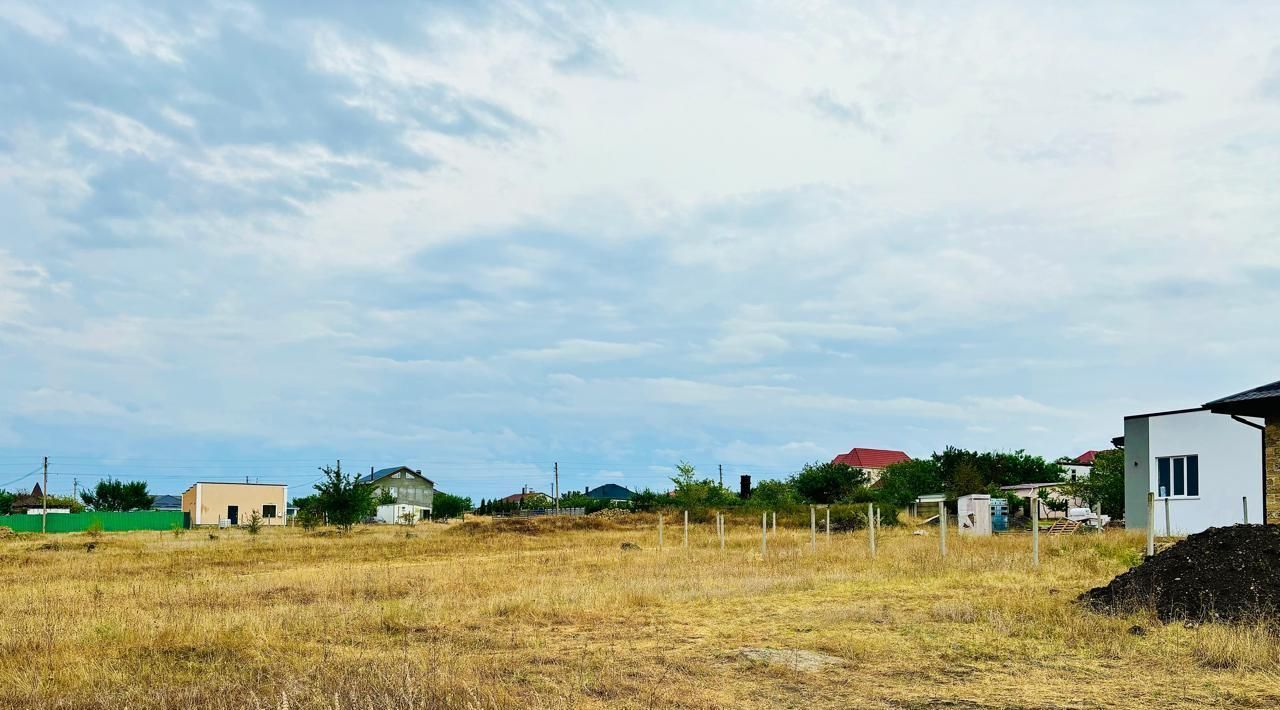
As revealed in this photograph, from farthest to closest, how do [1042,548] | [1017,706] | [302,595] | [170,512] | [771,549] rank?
[170,512] < [771,549] < [1042,548] < [302,595] < [1017,706]

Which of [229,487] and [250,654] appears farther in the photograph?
[229,487]

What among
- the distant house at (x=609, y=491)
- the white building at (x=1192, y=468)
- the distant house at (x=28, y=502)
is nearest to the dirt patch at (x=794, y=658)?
the white building at (x=1192, y=468)

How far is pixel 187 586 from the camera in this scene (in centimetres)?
2262

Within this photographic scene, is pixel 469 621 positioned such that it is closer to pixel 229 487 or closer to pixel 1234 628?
pixel 1234 628

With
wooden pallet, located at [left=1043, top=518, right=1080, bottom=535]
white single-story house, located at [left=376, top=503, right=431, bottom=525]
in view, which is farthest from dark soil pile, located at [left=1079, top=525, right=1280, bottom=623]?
white single-story house, located at [left=376, top=503, right=431, bottom=525]

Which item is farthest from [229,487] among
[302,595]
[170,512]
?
[302,595]

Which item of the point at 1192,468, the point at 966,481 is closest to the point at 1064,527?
the point at 1192,468

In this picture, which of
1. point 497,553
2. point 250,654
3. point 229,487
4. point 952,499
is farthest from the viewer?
point 229,487

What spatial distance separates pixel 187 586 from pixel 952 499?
53.6 metres

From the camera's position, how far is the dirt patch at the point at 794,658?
→ 461 inches

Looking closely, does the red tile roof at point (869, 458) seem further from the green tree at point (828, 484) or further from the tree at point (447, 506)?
the tree at point (447, 506)

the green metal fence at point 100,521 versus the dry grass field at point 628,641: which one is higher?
the dry grass field at point 628,641

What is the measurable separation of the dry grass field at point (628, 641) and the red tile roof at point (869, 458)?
320 feet

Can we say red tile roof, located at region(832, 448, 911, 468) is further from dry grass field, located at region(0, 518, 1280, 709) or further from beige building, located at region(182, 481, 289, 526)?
dry grass field, located at region(0, 518, 1280, 709)
